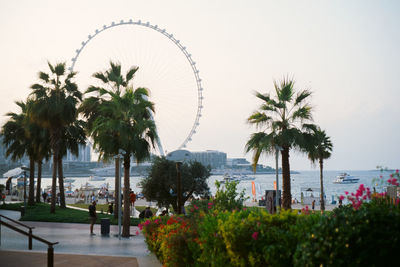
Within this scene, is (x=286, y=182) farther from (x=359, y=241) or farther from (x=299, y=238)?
(x=359, y=241)

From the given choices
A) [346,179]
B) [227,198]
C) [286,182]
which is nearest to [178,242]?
[227,198]

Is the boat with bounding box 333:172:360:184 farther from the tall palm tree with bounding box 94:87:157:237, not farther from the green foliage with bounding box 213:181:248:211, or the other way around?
the green foliage with bounding box 213:181:248:211

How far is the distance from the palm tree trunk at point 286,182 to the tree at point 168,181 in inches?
610

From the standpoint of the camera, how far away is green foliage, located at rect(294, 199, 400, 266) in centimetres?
517

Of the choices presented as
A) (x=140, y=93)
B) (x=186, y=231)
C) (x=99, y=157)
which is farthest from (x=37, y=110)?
(x=186, y=231)

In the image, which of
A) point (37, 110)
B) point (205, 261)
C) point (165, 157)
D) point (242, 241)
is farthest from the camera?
point (165, 157)

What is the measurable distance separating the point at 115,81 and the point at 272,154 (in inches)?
414

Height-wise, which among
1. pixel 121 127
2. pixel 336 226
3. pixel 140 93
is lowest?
pixel 336 226

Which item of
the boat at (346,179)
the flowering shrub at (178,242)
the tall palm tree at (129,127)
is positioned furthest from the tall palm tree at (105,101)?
the boat at (346,179)

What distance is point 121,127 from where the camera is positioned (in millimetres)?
21531

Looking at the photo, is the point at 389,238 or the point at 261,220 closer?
the point at 389,238

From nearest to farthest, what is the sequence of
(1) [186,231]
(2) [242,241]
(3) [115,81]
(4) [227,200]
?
(2) [242,241] < (1) [186,231] < (4) [227,200] < (3) [115,81]

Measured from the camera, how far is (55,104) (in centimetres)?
3369

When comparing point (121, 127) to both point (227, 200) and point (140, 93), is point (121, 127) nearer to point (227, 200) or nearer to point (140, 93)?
point (140, 93)
